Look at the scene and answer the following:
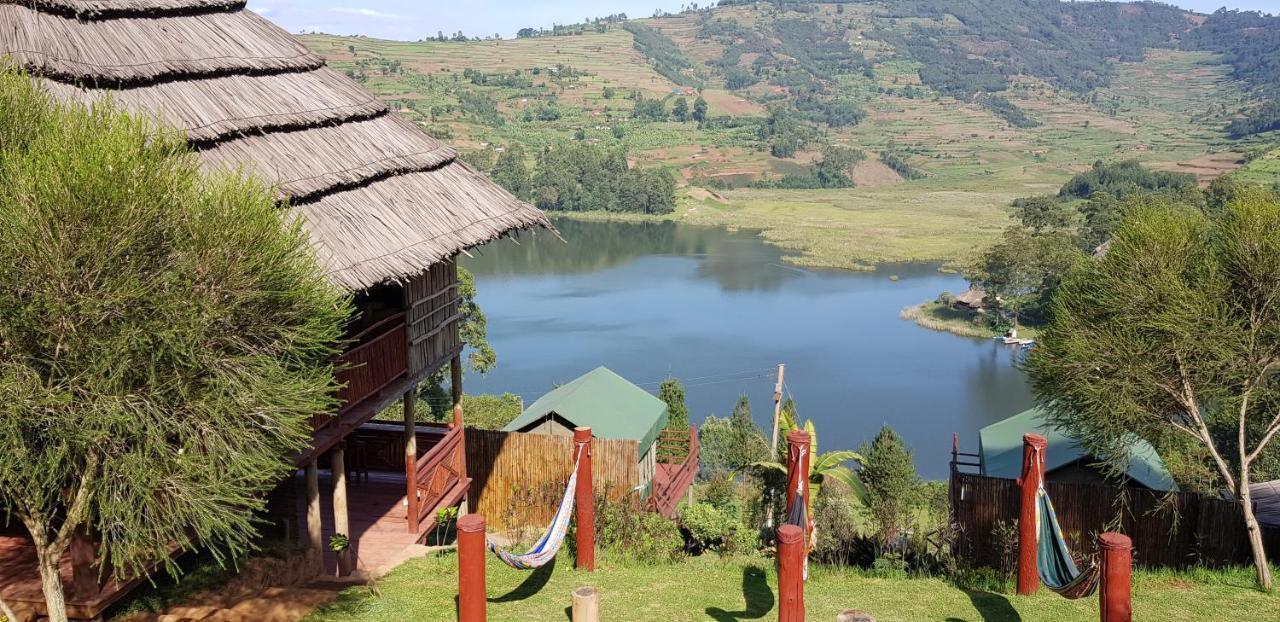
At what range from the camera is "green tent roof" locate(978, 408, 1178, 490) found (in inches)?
470

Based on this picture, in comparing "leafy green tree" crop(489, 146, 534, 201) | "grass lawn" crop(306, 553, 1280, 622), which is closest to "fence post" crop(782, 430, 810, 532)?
"grass lawn" crop(306, 553, 1280, 622)

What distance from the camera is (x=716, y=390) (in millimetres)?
31406

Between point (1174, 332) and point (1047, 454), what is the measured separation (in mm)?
4080

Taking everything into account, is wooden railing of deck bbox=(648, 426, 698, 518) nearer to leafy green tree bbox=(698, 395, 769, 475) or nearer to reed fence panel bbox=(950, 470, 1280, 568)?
reed fence panel bbox=(950, 470, 1280, 568)

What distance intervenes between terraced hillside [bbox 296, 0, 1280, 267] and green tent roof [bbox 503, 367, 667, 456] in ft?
132

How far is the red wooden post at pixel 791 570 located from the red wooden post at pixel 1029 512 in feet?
8.10

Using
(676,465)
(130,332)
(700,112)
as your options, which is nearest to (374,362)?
(130,332)

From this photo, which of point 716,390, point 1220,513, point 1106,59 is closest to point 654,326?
point 716,390

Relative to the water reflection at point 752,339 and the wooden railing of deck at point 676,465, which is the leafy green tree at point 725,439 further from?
the wooden railing of deck at point 676,465

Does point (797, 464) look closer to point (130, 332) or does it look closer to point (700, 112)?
point (130, 332)

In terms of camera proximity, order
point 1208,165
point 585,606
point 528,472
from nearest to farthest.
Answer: point 585,606
point 528,472
point 1208,165

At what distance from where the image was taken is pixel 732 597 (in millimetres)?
7770

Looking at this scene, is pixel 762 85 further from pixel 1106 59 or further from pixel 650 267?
pixel 650 267

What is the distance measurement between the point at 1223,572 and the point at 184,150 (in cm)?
797
